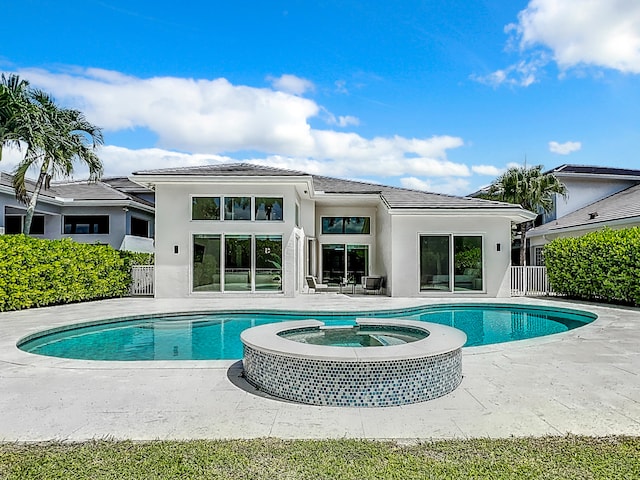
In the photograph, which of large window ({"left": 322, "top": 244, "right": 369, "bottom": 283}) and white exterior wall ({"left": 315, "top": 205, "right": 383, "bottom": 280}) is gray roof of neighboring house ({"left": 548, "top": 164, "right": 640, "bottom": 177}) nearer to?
white exterior wall ({"left": 315, "top": 205, "right": 383, "bottom": 280})

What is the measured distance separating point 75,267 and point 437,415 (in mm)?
14390

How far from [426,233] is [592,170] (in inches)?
633

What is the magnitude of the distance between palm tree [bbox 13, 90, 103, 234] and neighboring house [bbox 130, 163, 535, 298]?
2.87 m

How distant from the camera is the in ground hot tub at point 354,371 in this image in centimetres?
505

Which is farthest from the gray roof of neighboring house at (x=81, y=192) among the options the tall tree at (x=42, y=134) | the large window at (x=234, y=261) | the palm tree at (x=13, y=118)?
the large window at (x=234, y=261)

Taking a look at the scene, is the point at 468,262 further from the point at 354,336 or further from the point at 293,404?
the point at 293,404

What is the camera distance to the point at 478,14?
14.3 meters

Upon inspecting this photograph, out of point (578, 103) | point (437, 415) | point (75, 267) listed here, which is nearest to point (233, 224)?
point (75, 267)

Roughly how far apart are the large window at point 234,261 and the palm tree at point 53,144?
5.74 m

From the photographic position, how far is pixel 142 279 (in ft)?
59.2

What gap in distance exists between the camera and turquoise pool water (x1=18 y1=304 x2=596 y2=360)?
8906 mm

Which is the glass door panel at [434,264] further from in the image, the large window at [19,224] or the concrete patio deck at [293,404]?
the large window at [19,224]

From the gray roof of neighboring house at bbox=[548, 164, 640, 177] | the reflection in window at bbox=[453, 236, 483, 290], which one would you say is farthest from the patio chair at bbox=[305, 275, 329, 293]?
the gray roof of neighboring house at bbox=[548, 164, 640, 177]

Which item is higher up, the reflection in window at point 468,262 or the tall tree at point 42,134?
the tall tree at point 42,134
